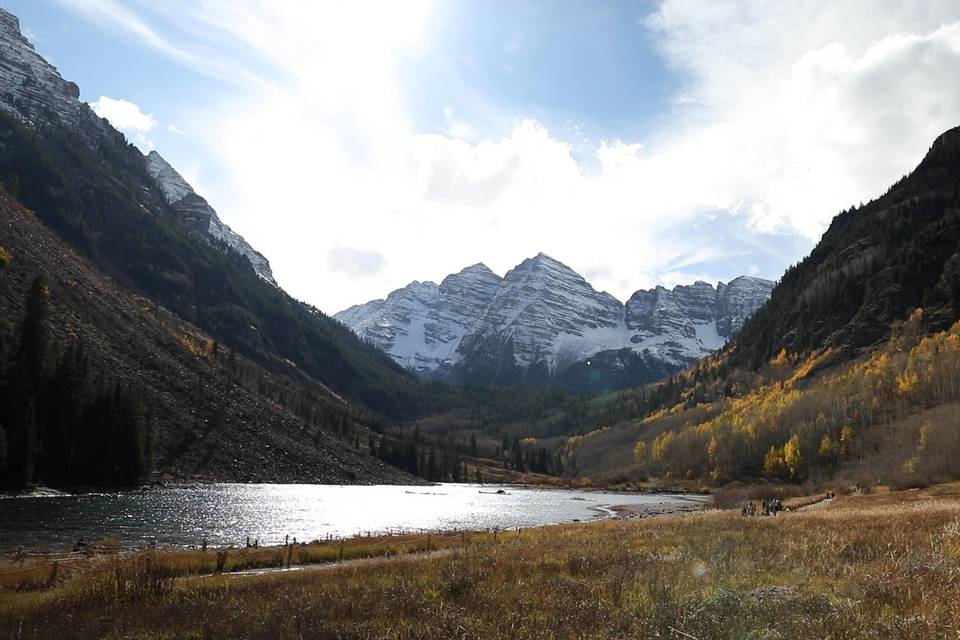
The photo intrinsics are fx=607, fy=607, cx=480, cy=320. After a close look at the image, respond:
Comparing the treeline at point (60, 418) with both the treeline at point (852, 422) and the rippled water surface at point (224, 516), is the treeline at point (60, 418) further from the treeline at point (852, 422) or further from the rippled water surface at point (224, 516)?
the treeline at point (852, 422)

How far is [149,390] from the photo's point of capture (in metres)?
132

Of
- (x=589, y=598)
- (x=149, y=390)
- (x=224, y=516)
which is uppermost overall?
(x=149, y=390)

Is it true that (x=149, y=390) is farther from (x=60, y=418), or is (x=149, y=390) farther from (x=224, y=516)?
(x=224, y=516)

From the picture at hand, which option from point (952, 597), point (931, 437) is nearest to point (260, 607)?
point (952, 597)

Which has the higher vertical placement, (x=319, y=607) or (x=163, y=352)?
(x=163, y=352)

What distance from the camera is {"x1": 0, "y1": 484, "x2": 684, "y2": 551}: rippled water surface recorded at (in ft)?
180

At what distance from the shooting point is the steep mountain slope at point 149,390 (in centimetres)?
10319

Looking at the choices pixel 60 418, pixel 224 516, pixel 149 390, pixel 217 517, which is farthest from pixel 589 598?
pixel 149 390

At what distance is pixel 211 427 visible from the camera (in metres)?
137

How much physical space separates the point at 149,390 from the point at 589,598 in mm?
139223

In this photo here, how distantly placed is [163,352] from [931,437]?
539 ft

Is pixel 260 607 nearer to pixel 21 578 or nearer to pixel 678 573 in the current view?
pixel 678 573

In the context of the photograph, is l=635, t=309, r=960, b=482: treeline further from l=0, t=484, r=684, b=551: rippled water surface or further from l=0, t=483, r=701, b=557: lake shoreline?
l=0, t=484, r=684, b=551: rippled water surface

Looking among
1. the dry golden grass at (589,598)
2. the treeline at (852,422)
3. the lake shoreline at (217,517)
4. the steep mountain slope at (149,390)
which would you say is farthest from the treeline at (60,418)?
the treeline at (852,422)
